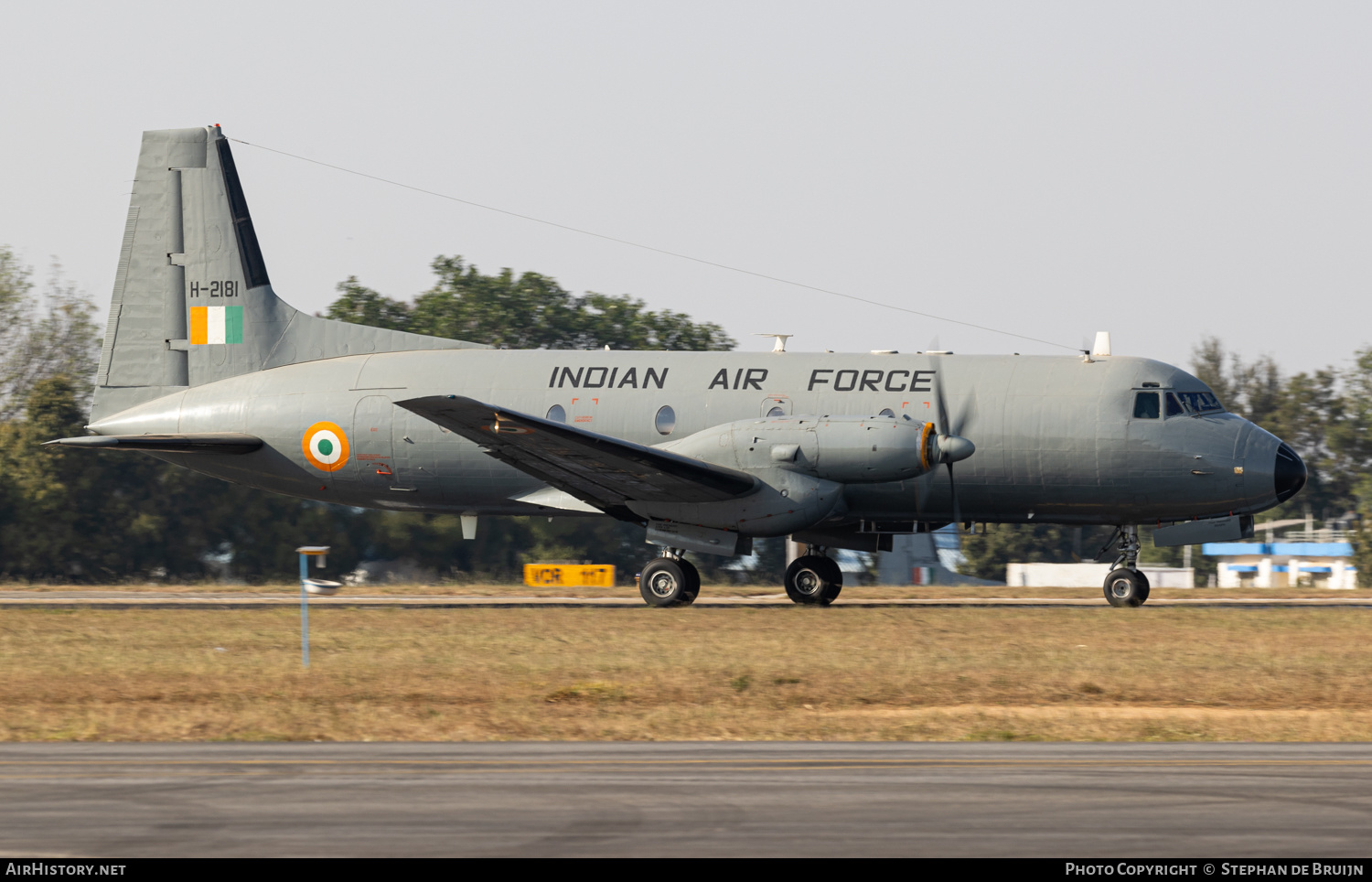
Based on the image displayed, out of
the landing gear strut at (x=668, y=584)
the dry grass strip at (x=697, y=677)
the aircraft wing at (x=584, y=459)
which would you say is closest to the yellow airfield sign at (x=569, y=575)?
the landing gear strut at (x=668, y=584)

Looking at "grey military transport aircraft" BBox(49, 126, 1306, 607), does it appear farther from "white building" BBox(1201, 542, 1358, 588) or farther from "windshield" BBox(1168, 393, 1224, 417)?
"white building" BBox(1201, 542, 1358, 588)

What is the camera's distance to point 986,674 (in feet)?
55.1

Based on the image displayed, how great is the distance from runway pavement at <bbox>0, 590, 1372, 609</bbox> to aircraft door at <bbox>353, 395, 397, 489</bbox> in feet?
8.16

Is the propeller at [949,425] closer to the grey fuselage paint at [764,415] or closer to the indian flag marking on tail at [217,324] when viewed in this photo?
the grey fuselage paint at [764,415]

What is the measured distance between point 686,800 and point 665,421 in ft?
56.6

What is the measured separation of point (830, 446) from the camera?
24078 mm

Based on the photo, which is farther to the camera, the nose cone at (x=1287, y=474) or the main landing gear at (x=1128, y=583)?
the main landing gear at (x=1128, y=583)

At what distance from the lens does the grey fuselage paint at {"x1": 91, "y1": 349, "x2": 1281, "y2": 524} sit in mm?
24734

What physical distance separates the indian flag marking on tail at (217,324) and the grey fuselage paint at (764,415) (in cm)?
98

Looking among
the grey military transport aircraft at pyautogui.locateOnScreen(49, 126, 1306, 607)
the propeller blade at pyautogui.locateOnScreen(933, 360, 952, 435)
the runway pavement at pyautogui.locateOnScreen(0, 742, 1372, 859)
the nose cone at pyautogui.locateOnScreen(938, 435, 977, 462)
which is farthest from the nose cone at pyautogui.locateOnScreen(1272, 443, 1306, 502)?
the runway pavement at pyautogui.locateOnScreen(0, 742, 1372, 859)

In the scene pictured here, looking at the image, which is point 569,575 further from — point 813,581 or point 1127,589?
point 1127,589

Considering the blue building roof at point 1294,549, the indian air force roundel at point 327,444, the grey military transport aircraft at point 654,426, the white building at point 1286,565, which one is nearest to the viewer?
the grey military transport aircraft at point 654,426

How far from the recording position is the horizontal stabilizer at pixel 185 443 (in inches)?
1072

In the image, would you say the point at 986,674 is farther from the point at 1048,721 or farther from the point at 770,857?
the point at 770,857
